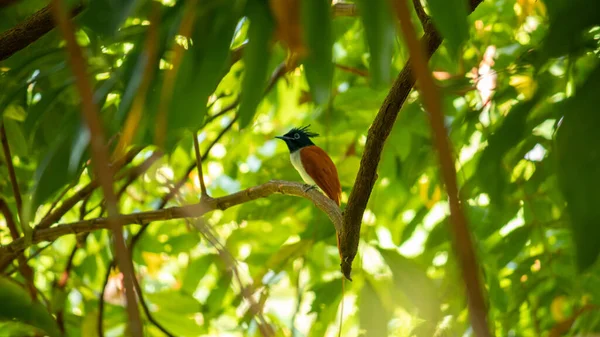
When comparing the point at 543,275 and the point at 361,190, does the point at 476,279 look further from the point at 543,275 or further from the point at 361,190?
the point at 543,275

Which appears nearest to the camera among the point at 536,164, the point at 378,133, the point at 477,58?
the point at 378,133

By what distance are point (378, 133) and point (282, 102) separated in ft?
4.88

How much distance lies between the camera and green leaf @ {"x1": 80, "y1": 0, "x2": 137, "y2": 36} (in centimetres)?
59

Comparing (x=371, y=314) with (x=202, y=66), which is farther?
(x=371, y=314)

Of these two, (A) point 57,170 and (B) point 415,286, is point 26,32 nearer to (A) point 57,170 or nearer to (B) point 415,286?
(A) point 57,170

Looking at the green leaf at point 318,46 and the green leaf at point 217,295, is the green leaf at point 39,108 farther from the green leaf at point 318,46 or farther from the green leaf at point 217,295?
the green leaf at point 217,295

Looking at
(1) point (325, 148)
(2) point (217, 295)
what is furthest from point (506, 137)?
(2) point (217, 295)

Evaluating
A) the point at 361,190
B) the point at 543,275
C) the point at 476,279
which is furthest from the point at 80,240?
the point at 476,279

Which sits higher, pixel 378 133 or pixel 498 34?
pixel 378 133

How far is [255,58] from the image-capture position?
0.69 m

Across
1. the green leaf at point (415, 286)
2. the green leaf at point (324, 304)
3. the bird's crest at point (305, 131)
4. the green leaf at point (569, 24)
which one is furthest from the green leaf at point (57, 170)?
the bird's crest at point (305, 131)

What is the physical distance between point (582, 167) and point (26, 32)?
0.88 m

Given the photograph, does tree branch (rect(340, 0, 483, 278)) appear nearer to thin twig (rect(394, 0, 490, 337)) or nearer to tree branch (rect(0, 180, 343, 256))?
tree branch (rect(0, 180, 343, 256))

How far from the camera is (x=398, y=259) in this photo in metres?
1.67
